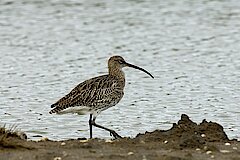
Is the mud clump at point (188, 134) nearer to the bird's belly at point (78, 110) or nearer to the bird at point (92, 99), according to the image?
the bird at point (92, 99)

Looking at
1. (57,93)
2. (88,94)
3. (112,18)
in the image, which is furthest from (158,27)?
(88,94)

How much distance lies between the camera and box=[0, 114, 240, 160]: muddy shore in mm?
10219

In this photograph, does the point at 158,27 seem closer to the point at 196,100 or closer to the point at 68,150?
the point at 196,100

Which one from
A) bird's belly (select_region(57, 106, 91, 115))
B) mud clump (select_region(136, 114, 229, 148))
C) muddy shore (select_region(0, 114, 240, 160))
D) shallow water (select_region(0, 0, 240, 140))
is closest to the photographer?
muddy shore (select_region(0, 114, 240, 160))

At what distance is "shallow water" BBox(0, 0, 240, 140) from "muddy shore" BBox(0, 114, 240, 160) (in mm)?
2672

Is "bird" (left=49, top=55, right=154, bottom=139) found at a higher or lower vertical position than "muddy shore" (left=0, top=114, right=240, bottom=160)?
higher

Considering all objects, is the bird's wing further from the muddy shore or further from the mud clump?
the mud clump

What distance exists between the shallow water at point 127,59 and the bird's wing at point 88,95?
3.17 feet

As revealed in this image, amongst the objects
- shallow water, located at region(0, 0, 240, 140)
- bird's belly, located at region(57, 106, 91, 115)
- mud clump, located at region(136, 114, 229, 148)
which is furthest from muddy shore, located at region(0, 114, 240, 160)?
shallow water, located at region(0, 0, 240, 140)

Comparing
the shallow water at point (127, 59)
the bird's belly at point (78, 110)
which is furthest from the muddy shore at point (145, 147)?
the shallow water at point (127, 59)

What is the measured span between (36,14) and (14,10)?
896 mm

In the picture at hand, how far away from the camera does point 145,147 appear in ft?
35.3

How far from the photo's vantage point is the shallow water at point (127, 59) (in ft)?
50.4

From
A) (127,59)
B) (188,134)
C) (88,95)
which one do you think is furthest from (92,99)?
(127,59)
